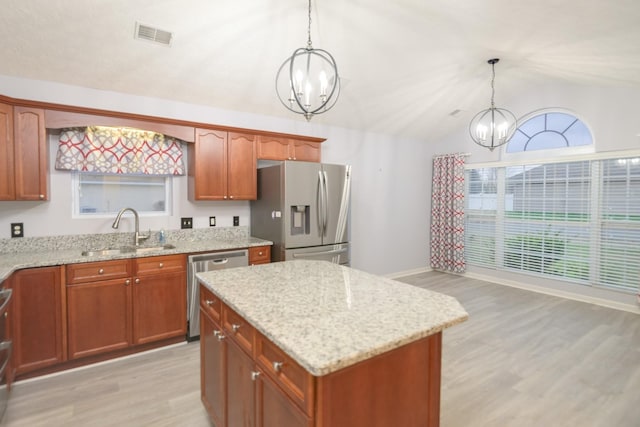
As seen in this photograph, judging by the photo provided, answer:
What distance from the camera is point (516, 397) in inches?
89.7

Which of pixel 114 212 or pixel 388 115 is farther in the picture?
pixel 388 115

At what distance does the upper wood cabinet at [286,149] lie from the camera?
12.4ft

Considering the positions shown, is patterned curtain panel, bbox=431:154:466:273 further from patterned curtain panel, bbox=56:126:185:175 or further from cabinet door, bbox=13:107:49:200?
cabinet door, bbox=13:107:49:200

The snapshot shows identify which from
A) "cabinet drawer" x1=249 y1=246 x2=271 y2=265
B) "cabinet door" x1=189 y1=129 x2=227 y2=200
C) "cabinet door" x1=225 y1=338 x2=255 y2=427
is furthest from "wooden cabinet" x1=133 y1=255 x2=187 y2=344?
"cabinet door" x1=225 y1=338 x2=255 y2=427

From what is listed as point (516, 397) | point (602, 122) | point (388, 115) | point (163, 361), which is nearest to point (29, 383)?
point (163, 361)

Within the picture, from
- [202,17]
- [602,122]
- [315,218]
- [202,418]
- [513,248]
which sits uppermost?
[202,17]

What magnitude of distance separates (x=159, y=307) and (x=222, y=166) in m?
1.54

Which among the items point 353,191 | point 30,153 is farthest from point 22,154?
point 353,191

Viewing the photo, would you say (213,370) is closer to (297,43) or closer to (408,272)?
(297,43)

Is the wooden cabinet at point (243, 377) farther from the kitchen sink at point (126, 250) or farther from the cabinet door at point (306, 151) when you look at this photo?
the cabinet door at point (306, 151)

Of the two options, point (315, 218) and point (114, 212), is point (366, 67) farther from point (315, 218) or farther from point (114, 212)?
point (114, 212)

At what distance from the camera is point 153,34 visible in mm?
2541

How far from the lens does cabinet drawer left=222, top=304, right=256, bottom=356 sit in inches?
53.9

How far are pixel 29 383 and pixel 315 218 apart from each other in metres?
2.79
